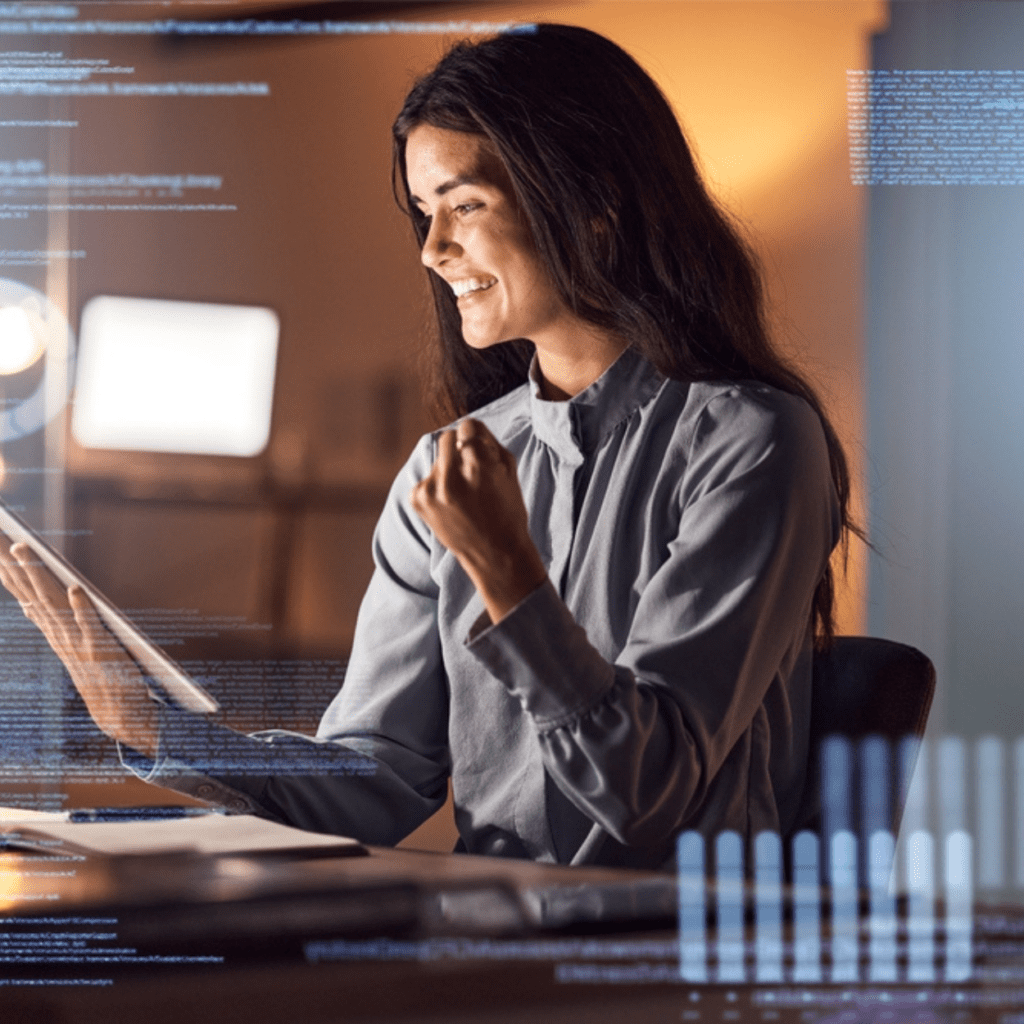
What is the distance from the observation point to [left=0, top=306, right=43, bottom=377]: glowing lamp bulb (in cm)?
94

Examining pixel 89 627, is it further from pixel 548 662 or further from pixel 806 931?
pixel 806 931

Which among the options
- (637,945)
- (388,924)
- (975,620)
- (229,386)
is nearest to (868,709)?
(975,620)

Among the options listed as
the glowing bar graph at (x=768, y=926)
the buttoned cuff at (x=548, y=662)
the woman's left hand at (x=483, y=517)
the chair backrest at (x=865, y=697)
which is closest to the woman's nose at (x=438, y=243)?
the woman's left hand at (x=483, y=517)

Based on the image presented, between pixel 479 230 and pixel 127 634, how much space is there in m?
0.46

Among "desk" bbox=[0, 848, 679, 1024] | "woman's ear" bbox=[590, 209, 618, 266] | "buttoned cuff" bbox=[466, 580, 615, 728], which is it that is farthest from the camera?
"woman's ear" bbox=[590, 209, 618, 266]

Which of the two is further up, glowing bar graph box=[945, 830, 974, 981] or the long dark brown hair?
the long dark brown hair

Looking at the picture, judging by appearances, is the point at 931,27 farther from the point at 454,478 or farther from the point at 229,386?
the point at 229,386

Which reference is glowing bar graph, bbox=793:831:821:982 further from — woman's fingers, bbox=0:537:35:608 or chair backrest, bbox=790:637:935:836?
Result: woman's fingers, bbox=0:537:35:608

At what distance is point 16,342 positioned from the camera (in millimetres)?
957

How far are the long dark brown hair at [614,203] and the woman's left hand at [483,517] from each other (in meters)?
0.26

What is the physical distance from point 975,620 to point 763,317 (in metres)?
0.30

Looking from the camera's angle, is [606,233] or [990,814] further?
[606,233]

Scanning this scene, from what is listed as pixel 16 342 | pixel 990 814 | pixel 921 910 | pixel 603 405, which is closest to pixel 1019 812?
pixel 990 814

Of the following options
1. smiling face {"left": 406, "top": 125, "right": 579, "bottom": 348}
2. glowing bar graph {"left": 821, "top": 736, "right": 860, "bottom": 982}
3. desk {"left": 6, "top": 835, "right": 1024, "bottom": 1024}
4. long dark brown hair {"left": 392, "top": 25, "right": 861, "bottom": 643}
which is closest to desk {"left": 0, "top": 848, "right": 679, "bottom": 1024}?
desk {"left": 6, "top": 835, "right": 1024, "bottom": 1024}
